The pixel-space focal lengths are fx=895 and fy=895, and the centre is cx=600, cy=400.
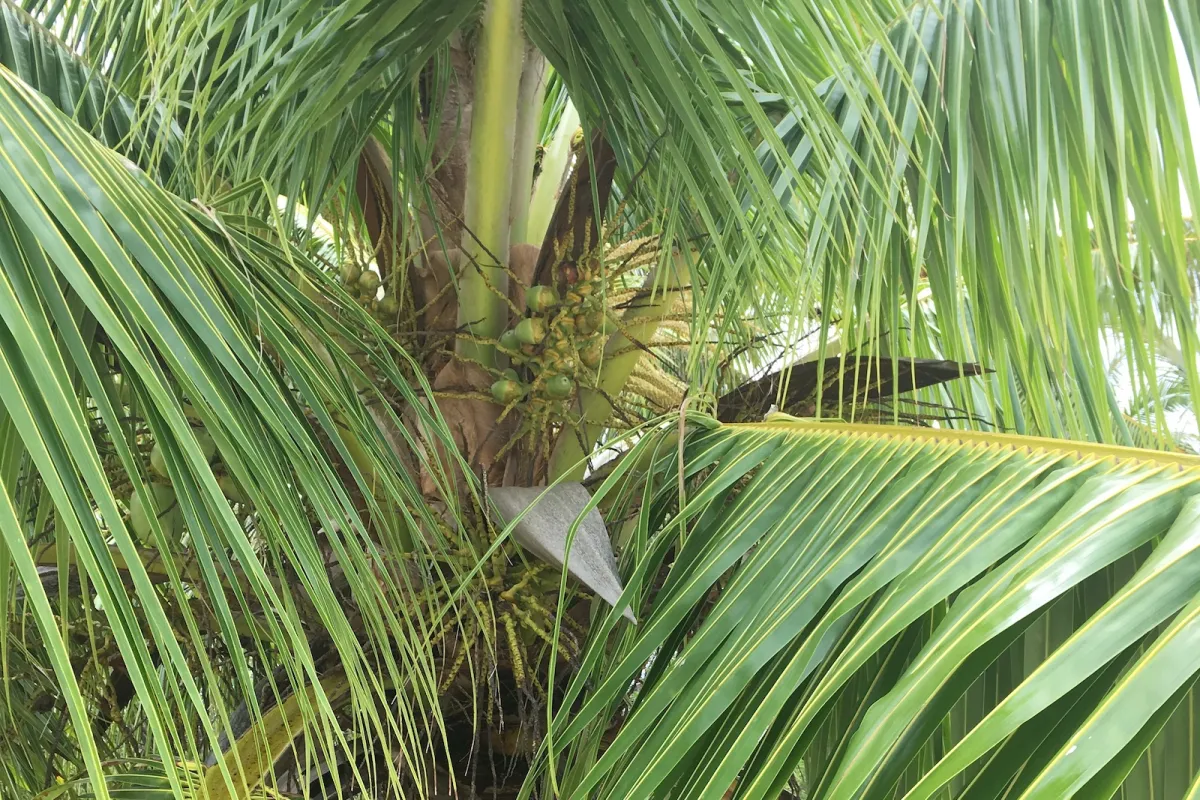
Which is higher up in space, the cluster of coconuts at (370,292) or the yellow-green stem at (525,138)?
the yellow-green stem at (525,138)

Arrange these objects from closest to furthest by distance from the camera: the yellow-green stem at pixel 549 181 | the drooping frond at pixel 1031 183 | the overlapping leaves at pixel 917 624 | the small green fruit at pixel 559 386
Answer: the overlapping leaves at pixel 917 624
the drooping frond at pixel 1031 183
the small green fruit at pixel 559 386
the yellow-green stem at pixel 549 181

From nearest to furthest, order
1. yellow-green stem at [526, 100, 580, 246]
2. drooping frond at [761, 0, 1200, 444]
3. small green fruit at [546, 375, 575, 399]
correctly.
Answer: drooping frond at [761, 0, 1200, 444], small green fruit at [546, 375, 575, 399], yellow-green stem at [526, 100, 580, 246]

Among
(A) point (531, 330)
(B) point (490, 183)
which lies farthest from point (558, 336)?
(B) point (490, 183)

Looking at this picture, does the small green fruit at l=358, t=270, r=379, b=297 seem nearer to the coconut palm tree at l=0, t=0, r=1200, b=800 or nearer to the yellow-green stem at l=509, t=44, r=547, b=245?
the coconut palm tree at l=0, t=0, r=1200, b=800

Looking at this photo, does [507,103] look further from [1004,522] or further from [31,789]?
[31,789]

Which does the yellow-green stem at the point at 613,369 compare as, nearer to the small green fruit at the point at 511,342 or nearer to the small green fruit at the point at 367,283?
the small green fruit at the point at 511,342

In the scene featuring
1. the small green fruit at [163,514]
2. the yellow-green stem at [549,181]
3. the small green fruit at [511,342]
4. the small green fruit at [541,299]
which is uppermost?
the yellow-green stem at [549,181]

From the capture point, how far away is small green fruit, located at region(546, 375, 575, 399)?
2.38 feet

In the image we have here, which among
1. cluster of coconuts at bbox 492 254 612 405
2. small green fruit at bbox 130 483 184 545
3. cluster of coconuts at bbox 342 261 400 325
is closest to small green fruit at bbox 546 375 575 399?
cluster of coconuts at bbox 492 254 612 405

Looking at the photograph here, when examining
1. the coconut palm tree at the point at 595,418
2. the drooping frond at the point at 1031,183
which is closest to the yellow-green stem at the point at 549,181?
the coconut palm tree at the point at 595,418

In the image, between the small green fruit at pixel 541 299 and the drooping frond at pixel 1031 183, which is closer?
the drooping frond at pixel 1031 183

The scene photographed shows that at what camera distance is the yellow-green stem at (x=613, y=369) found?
769mm

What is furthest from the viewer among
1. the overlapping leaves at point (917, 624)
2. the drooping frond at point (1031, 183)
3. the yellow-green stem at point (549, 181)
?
the yellow-green stem at point (549, 181)

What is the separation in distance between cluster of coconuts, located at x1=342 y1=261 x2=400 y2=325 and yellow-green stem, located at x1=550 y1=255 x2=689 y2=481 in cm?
18
